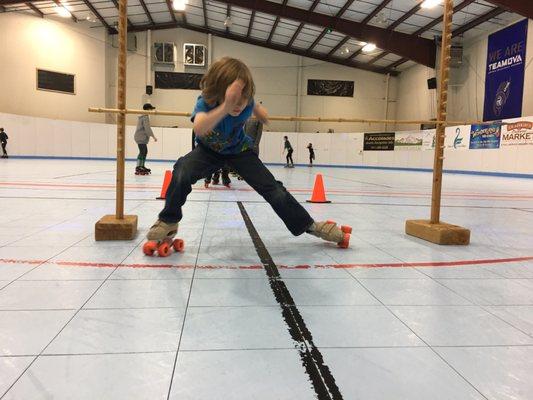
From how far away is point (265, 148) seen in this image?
26875 millimetres

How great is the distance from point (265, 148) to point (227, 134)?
956 inches

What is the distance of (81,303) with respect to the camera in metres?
1.89

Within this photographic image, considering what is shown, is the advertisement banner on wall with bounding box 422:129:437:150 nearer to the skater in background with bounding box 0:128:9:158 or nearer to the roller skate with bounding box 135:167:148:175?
the roller skate with bounding box 135:167:148:175

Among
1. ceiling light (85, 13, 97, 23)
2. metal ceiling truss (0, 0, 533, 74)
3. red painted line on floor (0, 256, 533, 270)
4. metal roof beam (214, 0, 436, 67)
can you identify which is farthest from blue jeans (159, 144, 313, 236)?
ceiling light (85, 13, 97, 23)

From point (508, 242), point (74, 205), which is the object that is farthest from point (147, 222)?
point (508, 242)

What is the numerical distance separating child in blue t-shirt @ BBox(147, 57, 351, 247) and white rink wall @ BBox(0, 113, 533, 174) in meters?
16.3

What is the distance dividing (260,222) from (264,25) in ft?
70.9

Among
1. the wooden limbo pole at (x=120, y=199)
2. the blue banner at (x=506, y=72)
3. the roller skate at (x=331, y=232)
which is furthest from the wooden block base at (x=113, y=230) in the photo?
the blue banner at (x=506, y=72)

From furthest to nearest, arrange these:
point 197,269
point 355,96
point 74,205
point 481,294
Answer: point 355,96 < point 74,205 < point 197,269 < point 481,294

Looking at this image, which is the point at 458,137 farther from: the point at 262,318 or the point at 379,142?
the point at 262,318

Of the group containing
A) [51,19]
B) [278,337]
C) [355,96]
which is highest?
[51,19]

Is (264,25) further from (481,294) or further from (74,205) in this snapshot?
(481,294)

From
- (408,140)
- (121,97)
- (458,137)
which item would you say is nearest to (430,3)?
(458,137)

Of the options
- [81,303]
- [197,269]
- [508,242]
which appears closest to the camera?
[81,303]
